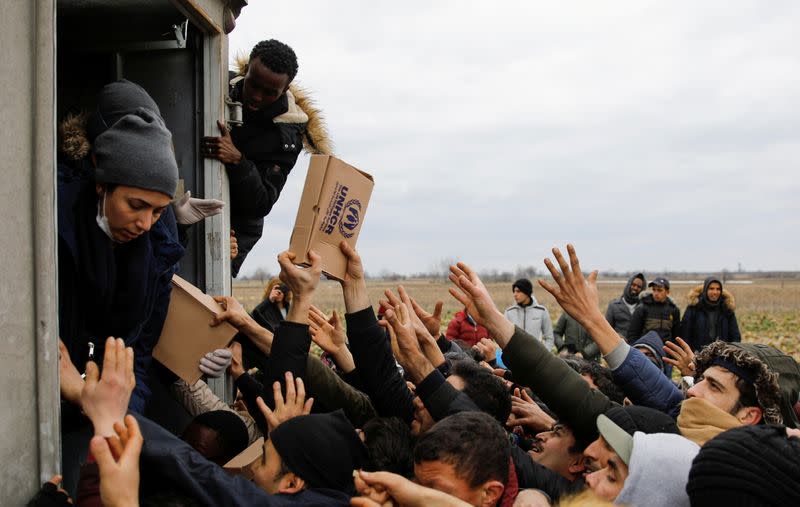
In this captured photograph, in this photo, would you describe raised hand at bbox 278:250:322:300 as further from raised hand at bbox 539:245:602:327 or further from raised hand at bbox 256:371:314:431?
raised hand at bbox 539:245:602:327

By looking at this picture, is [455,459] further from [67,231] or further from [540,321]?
[540,321]

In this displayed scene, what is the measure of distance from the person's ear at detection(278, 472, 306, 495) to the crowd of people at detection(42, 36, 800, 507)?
0.05 feet

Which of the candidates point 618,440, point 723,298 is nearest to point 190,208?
point 618,440

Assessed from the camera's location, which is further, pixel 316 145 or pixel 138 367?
pixel 316 145

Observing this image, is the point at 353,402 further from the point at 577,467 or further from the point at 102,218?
the point at 102,218

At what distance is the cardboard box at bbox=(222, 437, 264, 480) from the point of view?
317 centimetres

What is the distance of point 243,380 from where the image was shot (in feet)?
12.9

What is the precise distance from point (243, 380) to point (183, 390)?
1.37 feet

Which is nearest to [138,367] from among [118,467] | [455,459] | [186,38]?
[118,467]

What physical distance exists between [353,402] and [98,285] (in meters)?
1.57

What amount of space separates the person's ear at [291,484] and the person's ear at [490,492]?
634 millimetres

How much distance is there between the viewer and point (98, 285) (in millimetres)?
2846

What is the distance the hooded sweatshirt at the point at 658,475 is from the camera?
2.37m

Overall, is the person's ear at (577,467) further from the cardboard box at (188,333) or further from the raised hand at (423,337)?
the cardboard box at (188,333)
